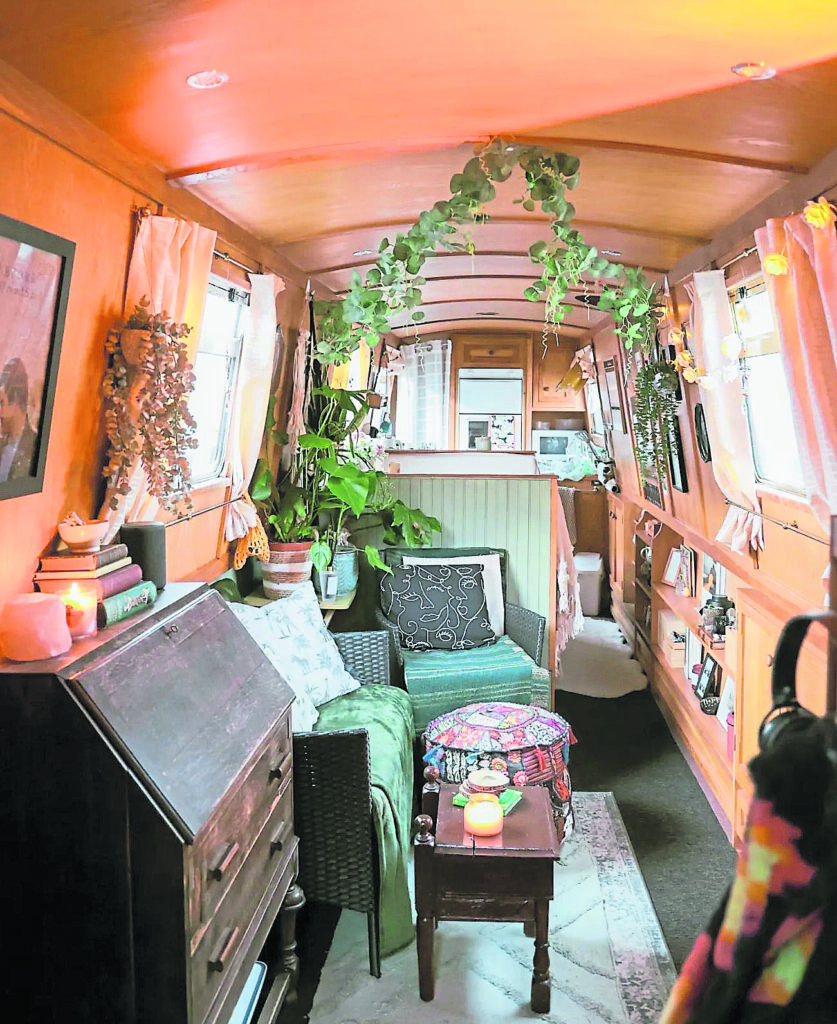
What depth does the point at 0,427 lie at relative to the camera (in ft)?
6.16

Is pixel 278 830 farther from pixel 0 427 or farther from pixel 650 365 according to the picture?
pixel 650 365

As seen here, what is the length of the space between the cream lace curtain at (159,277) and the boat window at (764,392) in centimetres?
195

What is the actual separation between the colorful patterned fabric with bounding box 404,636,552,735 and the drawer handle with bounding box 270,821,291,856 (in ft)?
5.50

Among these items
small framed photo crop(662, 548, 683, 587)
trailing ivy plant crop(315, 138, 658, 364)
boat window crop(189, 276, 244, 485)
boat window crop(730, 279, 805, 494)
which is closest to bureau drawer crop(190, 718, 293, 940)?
boat window crop(189, 276, 244, 485)

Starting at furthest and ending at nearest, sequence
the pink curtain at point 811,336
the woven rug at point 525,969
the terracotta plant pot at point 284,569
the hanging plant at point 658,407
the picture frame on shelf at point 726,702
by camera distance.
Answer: the hanging plant at point 658,407, the picture frame on shelf at point 726,702, the terracotta plant pot at point 284,569, the woven rug at point 525,969, the pink curtain at point 811,336

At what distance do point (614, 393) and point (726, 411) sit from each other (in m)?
3.09

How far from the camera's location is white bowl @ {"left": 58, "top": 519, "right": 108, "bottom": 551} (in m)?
2.14

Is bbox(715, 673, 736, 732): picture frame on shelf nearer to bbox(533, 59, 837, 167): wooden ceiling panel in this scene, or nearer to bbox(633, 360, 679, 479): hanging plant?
bbox(633, 360, 679, 479): hanging plant

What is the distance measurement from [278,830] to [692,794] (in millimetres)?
2440

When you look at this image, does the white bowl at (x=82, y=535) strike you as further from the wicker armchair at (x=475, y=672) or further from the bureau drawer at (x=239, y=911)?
the wicker armchair at (x=475, y=672)

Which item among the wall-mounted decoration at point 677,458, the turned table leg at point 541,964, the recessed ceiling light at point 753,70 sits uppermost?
the recessed ceiling light at point 753,70

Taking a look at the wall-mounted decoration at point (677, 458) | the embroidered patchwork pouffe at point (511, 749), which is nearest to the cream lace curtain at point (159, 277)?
the embroidered patchwork pouffe at point (511, 749)

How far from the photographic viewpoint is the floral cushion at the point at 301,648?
343 cm

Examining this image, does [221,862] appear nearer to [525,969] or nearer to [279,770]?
[279,770]
